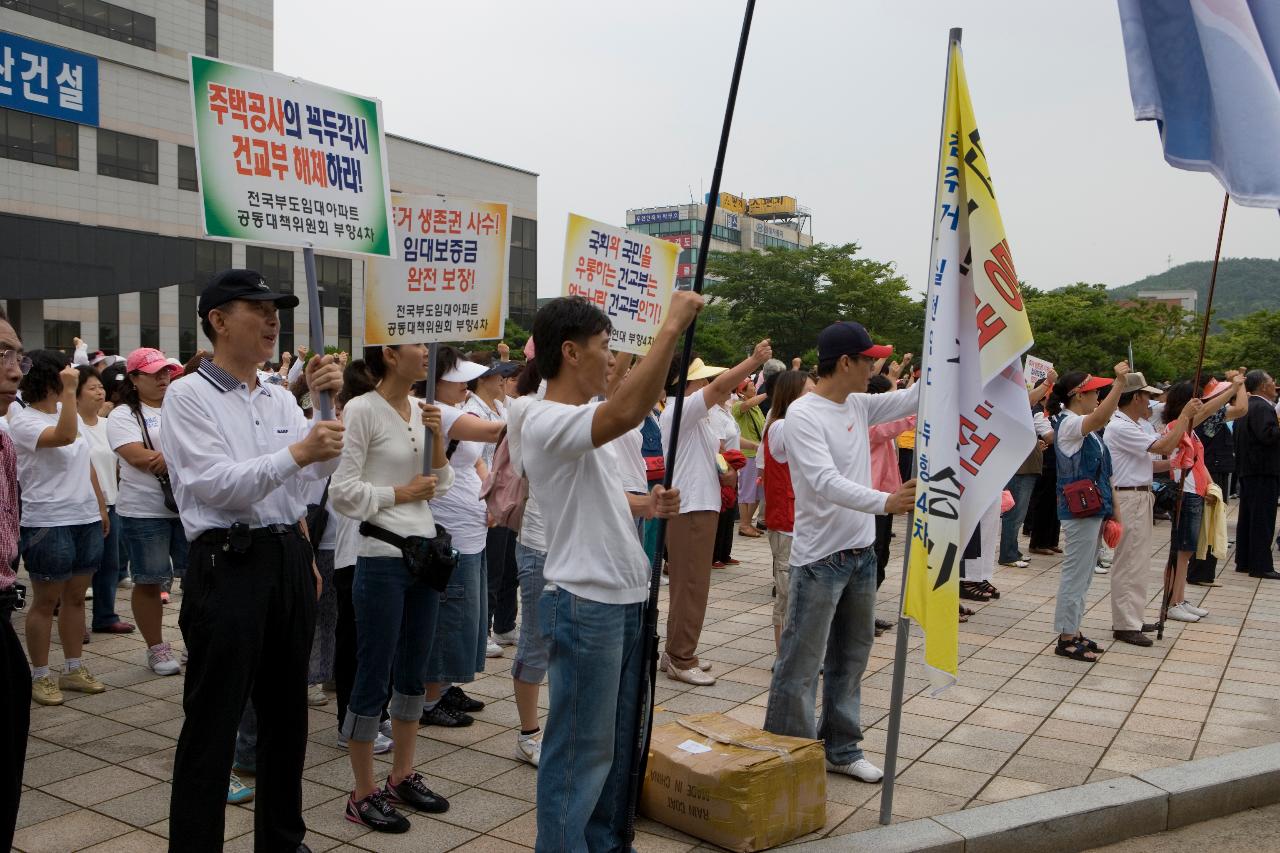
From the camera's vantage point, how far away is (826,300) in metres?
50.4

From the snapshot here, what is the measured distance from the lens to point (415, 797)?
4.40 m

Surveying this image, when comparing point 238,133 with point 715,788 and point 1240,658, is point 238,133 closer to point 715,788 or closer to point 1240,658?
point 715,788

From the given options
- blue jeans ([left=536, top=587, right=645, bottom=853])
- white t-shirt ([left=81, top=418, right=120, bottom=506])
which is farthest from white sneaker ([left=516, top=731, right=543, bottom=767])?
white t-shirt ([left=81, top=418, right=120, bottom=506])

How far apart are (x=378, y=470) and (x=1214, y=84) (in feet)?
11.7

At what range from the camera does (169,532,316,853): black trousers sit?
3.41m

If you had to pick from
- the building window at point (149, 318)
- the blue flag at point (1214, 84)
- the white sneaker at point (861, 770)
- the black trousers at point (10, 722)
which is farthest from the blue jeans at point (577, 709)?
the building window at point (149, 318)

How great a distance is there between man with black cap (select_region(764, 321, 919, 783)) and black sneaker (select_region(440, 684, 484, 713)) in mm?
1837

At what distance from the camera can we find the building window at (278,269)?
44469 mm

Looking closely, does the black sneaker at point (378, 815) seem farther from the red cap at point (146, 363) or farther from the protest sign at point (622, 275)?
the red cap at point (146, 363)

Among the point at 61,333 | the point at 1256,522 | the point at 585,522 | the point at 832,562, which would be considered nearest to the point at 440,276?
the point at 585,522

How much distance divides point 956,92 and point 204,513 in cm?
322

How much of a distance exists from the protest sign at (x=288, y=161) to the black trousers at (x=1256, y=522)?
34.7ft

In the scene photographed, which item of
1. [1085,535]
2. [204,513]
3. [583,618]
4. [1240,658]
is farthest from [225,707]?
[1240,658]

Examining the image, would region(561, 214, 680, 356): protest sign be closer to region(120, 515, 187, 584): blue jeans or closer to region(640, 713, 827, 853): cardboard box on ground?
region(640, 713, 827, 853): cardboard box on ground
